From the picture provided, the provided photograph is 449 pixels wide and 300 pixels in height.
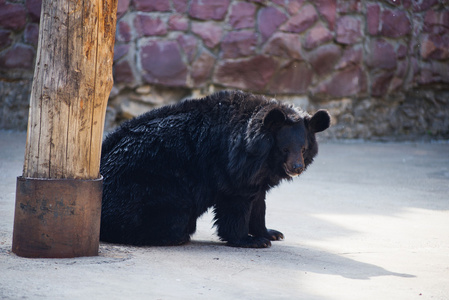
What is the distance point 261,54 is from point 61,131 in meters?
6.24

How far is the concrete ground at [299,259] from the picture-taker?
289cm

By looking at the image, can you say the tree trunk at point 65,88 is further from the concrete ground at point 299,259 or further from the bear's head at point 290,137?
the bear's head at point 290,137

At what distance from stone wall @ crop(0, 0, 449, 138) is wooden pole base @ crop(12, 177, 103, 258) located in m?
5.79

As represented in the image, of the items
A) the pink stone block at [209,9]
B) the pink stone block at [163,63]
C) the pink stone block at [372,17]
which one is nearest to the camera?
the pink stone block at [163,63]

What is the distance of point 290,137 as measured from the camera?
408cm

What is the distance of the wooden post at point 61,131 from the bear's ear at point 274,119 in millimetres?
1190

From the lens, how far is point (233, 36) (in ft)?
30.1

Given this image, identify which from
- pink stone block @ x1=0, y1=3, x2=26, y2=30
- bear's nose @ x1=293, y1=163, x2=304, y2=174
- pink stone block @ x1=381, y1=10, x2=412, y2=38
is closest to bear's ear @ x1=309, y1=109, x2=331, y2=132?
bear's nose @ x1=293, y1=163, x2=304, y2=174

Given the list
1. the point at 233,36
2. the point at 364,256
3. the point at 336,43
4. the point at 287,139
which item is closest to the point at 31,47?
the point at 233,36

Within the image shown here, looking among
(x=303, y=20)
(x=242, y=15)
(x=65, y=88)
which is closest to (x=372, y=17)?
Result: (x=303, y=20)

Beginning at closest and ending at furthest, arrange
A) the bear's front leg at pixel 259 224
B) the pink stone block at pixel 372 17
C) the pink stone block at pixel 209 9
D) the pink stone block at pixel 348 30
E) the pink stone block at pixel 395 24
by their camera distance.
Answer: the bear's front leg at pixel 259 224
the pink stone block at pixel 209 9
the pink stone block at pixel 348 30
the pink stone block at pixel 372 17
the pink stone block at pixel 395 24

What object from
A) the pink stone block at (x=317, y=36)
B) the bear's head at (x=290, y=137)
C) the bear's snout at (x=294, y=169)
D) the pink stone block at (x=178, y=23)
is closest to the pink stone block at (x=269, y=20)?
the pink stone block at (x=317, y=36)

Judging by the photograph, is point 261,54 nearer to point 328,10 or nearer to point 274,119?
point 328,10

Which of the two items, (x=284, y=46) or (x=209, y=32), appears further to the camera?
(x=284, y=46)
